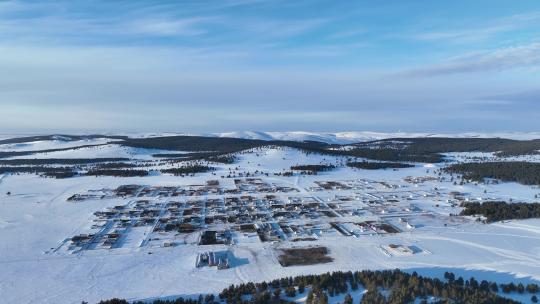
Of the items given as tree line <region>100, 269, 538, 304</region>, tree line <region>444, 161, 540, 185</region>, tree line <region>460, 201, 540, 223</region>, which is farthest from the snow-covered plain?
tree line <region>444, 161, 540, 185</region>

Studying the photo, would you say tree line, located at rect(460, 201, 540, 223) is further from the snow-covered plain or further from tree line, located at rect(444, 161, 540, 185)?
tree line, located at rect(444, 161, 540, 185)

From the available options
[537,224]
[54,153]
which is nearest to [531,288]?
[537,224]

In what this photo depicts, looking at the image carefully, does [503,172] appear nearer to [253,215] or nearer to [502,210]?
[502,210]

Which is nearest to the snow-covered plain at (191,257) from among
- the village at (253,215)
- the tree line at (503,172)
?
the village at (253,215)

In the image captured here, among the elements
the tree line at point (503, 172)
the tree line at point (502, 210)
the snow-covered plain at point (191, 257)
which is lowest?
the snow-covered plain at point (191, 257)

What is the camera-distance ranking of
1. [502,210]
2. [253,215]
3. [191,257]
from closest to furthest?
[191,257] < [502,210] < [253,215]

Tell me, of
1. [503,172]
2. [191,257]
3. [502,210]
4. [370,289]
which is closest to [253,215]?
[191,257]

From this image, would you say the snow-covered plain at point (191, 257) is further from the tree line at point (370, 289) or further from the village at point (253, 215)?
the tree line at point (370, 289)

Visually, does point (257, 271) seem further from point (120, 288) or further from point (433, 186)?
point (433, 186)

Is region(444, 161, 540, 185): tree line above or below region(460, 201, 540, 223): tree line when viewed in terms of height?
above

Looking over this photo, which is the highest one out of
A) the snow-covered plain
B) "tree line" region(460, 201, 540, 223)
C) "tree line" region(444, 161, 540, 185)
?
"tree line" region(444, 161, 540, 185)

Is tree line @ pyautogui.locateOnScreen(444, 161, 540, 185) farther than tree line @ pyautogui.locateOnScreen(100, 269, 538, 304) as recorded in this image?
Yes
